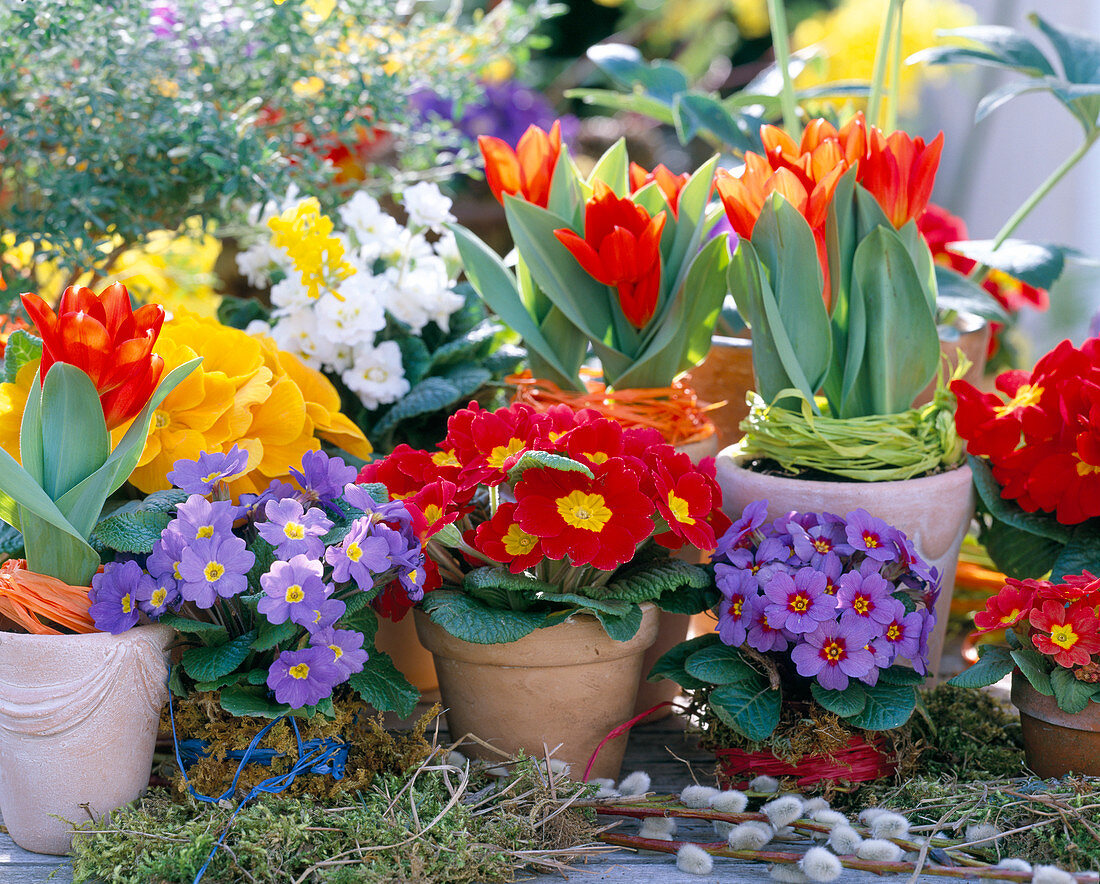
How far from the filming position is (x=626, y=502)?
2.62 feet

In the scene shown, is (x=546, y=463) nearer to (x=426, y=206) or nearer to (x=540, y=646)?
(x=540, y=646)

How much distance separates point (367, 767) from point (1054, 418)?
715 mm

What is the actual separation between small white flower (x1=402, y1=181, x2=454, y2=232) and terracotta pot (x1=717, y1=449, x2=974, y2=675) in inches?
17.5

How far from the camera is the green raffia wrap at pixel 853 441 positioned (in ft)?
3.18

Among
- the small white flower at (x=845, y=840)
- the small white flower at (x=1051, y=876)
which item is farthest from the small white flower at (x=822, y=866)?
the small white flower at (x=1051, y=876)

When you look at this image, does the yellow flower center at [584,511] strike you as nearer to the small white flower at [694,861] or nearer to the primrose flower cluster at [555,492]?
the primrose flower cluster at [555,492]

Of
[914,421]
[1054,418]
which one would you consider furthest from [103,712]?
[1054,418]

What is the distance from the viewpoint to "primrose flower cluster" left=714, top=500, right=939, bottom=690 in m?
0.83

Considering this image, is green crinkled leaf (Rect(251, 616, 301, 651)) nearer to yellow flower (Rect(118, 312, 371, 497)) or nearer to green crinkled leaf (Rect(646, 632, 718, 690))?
yellow flower (Rect(118, 312, 371, 497))

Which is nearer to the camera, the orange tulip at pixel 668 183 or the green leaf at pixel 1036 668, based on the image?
the green leaf at pixel 1036 668

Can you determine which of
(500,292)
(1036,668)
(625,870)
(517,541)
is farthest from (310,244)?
(1036,668)

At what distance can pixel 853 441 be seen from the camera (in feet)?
3.19

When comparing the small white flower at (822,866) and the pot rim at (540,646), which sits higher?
the pot rim at (540,646)

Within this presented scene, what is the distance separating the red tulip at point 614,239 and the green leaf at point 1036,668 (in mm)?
484
